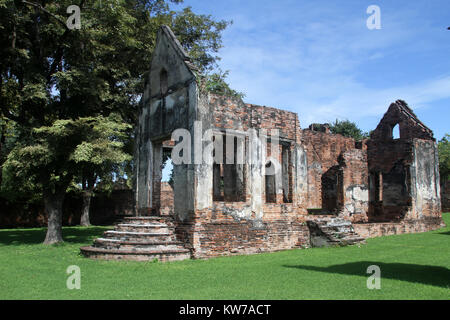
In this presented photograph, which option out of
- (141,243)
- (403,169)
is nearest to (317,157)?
(403,169)

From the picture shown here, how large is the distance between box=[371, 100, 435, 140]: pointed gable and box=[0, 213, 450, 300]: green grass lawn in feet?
37.6

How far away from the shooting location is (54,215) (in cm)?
1534

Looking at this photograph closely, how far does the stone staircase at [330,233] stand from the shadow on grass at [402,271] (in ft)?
11.4

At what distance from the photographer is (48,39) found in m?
16.0

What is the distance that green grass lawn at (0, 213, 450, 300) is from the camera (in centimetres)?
652

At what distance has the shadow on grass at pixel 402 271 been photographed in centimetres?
748

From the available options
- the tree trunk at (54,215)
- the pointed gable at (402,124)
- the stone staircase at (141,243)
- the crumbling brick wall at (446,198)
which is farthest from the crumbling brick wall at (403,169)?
the tree trunk at (54,215)

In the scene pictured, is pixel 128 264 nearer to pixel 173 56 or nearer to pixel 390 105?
pixel 173 56

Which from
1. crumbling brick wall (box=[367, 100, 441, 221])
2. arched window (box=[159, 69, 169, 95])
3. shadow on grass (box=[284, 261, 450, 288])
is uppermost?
arched window (box=[159, 69, 169, 95])

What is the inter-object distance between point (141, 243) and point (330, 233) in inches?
249

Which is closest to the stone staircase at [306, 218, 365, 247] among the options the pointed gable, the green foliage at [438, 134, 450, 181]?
the pointed gable

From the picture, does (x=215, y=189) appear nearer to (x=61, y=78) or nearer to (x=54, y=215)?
(x=54, y=215)

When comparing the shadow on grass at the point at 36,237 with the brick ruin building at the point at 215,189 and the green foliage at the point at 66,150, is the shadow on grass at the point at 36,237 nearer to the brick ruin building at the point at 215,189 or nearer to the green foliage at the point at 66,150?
the green foliage at the point at 66,150

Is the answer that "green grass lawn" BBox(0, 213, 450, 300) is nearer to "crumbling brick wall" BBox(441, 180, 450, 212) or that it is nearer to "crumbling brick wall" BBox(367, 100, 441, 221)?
"crumbling brick wall" BBox(367, 100, 441, 221)
